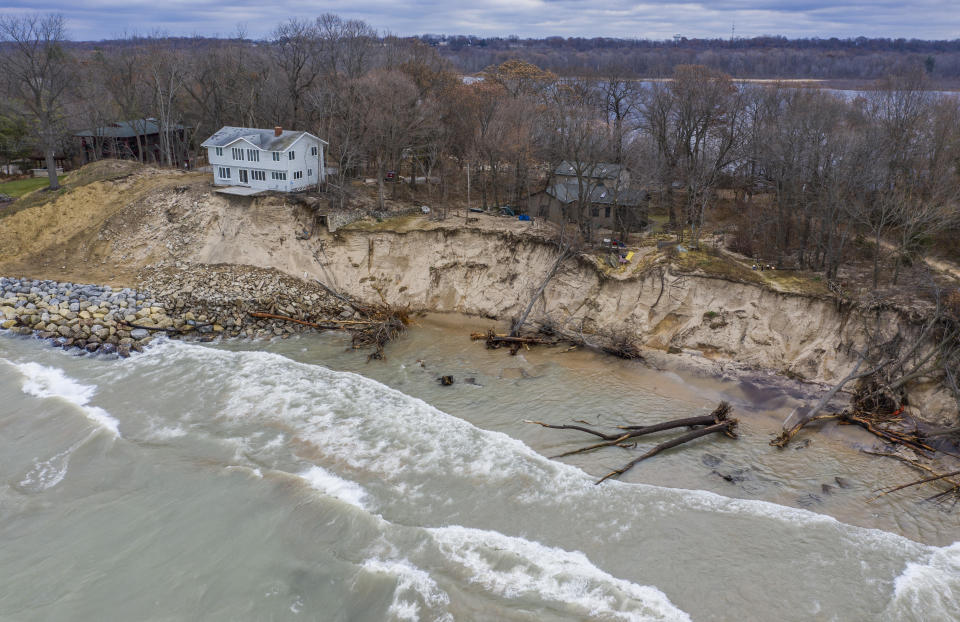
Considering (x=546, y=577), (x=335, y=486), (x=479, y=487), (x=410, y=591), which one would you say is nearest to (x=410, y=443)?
(x=335, y=486)

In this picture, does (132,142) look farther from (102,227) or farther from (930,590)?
(930,590)

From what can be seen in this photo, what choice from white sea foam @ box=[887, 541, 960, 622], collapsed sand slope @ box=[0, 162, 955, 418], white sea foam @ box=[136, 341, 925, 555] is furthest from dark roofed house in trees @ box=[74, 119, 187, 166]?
white sea foam @ box=[887, 541, 960, 622]

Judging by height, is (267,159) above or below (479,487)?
above

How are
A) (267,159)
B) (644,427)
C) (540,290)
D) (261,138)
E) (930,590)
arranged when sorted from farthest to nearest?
(261,138), (267,159), (540,290), (644,427), (930,590)

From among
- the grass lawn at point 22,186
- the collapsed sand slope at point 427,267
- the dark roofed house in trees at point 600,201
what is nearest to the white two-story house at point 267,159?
the collapsed sand slope at point 427,267

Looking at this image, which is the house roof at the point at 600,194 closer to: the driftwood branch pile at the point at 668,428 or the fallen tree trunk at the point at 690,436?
the driftwood branch pile at the point at 668,428

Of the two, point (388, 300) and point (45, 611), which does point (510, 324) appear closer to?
point (388, 300)
